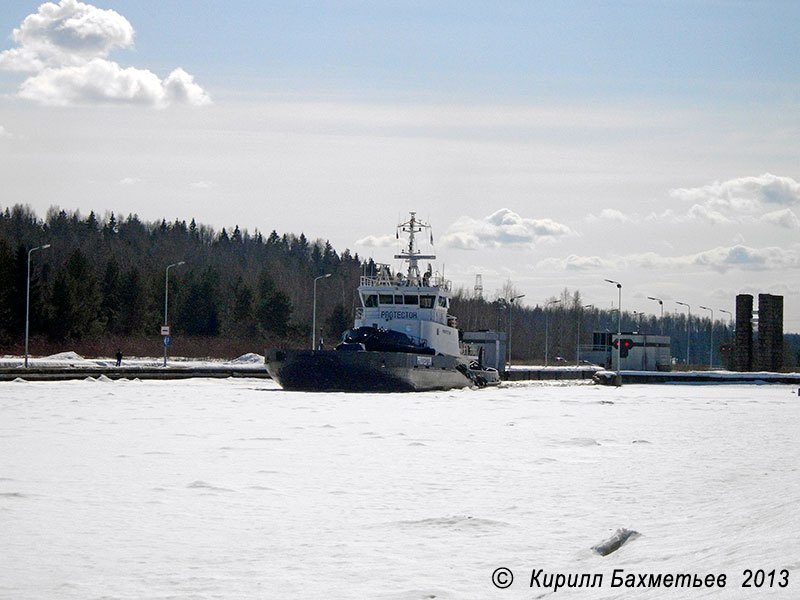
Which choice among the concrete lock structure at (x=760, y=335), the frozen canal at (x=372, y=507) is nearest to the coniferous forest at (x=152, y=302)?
the concrete lock structure at (x=760, y=335)

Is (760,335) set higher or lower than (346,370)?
higher

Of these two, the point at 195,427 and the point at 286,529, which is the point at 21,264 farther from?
the point at 286,529

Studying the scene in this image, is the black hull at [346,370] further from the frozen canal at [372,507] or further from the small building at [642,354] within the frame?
the small building at [642,354]

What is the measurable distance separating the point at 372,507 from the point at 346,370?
34.0 meters

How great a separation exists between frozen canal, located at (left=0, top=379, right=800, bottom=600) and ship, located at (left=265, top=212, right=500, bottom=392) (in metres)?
20.4

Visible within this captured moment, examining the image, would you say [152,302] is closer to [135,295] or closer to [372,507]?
[135,295]

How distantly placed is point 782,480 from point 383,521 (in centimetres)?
726

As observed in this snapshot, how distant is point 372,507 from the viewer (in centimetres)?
1349

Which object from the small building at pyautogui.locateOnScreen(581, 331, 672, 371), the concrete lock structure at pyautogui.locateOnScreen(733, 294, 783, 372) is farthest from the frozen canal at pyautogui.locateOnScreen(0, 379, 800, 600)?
the small building at pyautogui.locateOnScreen(581, 331, 672, 371)

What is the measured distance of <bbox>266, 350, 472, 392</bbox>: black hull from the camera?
4719 cm

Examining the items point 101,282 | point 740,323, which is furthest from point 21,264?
point 740,323

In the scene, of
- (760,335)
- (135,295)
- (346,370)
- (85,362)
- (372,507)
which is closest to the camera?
(372,507)

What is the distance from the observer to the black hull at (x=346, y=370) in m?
47.2

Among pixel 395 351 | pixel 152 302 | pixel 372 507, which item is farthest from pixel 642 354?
pixel 372 507
